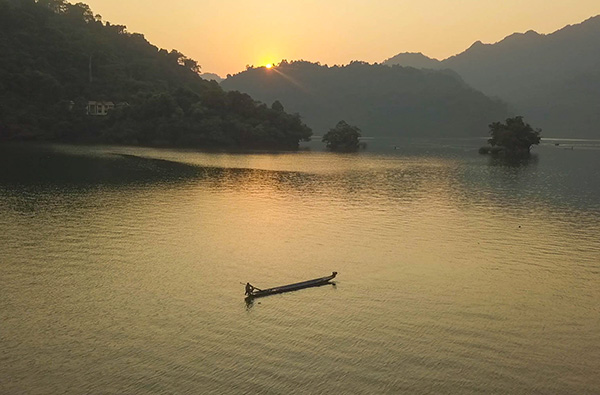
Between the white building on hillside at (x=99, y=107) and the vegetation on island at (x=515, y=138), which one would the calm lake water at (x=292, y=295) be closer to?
the vegetation on island at (x=515, y=138)

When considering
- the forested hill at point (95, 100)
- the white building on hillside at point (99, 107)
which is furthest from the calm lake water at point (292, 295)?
the white building on hillside at point (99, 107)

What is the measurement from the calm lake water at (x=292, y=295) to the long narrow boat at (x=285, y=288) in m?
0.46

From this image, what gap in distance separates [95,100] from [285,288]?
6451 inches

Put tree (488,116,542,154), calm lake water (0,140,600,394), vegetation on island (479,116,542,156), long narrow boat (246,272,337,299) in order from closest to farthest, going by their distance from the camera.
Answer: calm lake water (0,140,600,394) → long narrow boat (246,272,337,299) → tree (488,116,542,154) → vegetation on island (479,116,542,156)

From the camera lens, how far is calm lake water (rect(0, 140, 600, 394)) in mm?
21297

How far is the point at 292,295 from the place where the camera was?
99.7 feet

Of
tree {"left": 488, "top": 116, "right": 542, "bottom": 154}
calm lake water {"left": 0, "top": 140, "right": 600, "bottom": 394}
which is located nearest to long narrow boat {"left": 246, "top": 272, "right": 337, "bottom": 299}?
calm lake water {"left": 0, "top": 140, "right": 600, "bottom": 394}

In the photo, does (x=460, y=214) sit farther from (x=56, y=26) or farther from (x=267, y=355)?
(x=56, y=26)

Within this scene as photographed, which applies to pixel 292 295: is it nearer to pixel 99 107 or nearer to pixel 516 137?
pixel 516 137

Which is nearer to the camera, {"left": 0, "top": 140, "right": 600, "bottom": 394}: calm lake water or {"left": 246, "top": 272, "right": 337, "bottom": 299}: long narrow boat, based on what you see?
{"left": 0, "top": 140, "right": 600, "bottom": 394}: calm lake water

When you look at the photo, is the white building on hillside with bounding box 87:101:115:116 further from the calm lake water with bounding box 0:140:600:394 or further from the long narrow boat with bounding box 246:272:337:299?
the long narrow boat with bounding box 246:272:337:299

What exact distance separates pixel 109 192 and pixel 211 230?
2398 centimetres

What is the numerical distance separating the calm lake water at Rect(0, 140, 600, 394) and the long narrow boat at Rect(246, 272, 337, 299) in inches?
18.0

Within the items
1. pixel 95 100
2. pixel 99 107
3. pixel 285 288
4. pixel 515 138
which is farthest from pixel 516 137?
pixel 285 288
